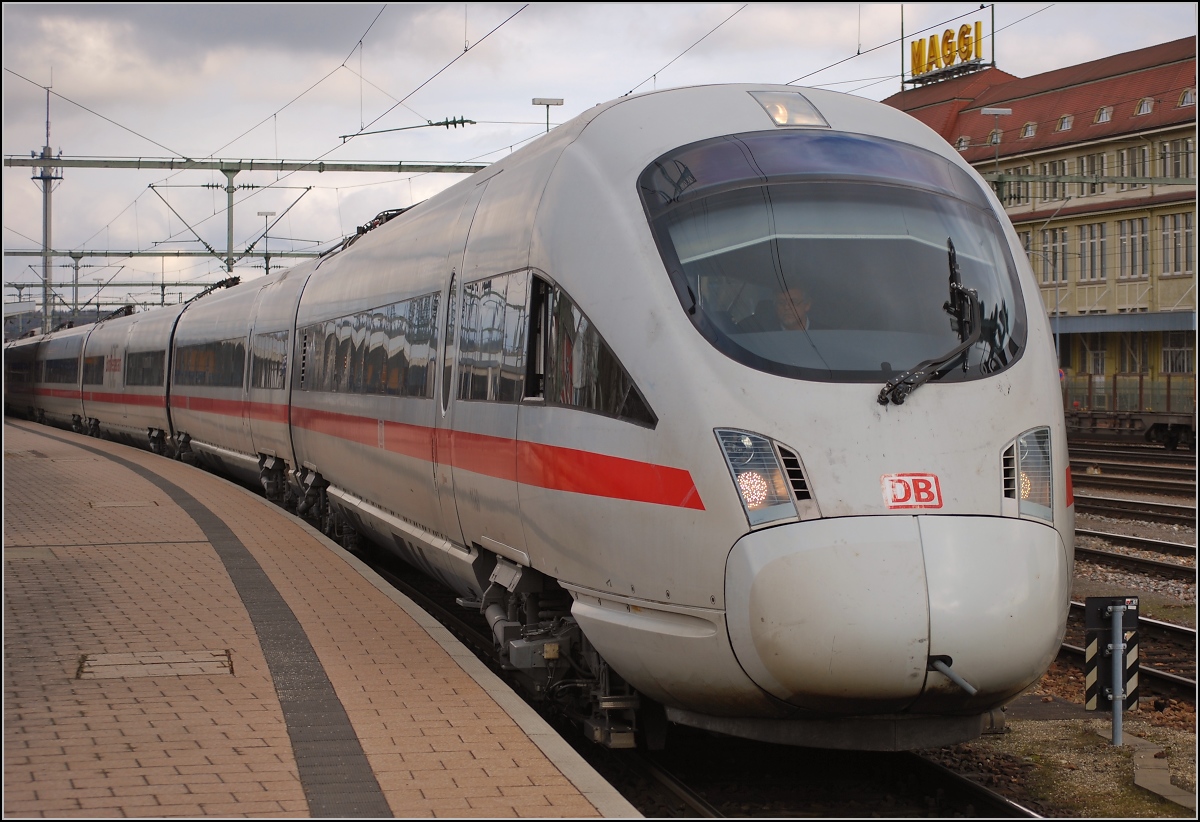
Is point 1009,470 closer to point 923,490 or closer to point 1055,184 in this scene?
point 923,490

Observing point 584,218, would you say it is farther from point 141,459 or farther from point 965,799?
point 141,459

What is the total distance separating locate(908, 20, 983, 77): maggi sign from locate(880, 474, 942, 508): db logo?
6688cm

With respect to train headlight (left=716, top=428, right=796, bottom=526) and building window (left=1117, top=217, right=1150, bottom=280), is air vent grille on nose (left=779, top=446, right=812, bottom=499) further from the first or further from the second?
building window (left=1117, top=217, right=1150, bottom=280)

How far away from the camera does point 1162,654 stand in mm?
11078

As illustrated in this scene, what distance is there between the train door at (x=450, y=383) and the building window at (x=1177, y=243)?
48.8m

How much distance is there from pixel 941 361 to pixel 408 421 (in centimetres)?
520

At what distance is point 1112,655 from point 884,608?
11.9 feet

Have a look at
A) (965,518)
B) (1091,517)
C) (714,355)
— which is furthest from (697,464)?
(1091,517)

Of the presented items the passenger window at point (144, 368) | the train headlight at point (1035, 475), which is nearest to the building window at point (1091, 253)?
the passenger window at point (144, 368)

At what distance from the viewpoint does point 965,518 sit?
18.4ft

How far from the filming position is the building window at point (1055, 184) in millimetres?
58500

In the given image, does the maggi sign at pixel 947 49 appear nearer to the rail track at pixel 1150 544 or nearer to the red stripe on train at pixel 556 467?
the rail track at pixel 1150 544

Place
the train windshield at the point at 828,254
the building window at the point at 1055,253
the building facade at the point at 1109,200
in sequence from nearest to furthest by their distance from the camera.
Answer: the train windshield at the point at 828,254, the building facade at the point at 1109,200, the building window at the point at 1055,253

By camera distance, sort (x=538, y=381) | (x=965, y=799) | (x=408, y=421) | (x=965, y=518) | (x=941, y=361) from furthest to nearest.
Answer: (x=408, y=421)
(x=538, y=381)
(x=965, y=799)
(x=941, y=361)
(x=965, y=518)
